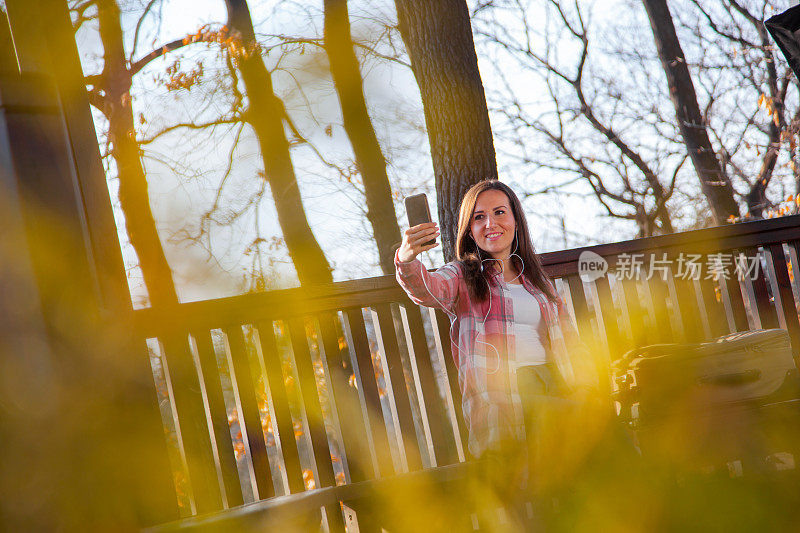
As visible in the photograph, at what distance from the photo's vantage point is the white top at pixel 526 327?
2.30 metres

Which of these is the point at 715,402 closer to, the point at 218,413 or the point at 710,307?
the point at 710,307

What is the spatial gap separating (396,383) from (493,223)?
2.52 feet

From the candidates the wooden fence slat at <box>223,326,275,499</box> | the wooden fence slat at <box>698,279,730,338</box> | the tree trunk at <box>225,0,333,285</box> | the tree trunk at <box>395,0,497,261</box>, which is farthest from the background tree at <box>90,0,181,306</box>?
the wooden fence slat at <box>698,279,730,338</box>

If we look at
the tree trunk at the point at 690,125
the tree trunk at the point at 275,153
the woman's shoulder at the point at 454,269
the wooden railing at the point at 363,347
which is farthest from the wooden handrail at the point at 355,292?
the tree trunk at the point at 690,125

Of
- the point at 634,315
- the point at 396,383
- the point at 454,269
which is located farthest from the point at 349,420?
the point at 634,315

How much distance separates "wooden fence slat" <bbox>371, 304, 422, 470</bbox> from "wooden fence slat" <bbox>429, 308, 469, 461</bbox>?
20 centimetres

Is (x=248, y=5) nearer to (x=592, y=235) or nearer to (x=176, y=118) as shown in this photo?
(x=176, y=118)

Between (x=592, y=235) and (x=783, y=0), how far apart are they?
5.25 meters

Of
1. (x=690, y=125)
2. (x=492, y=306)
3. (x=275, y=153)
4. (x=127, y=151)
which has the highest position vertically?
(x=127, y=151)

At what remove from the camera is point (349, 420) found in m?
2.56

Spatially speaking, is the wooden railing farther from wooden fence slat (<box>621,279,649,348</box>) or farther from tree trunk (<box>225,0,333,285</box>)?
tree trunk (<box>225,0,333,285</box>)

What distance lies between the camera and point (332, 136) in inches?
346

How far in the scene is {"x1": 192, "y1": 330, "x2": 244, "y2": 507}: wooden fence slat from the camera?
2387 millimetres

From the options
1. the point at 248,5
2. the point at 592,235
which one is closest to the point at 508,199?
the point at 248,5
